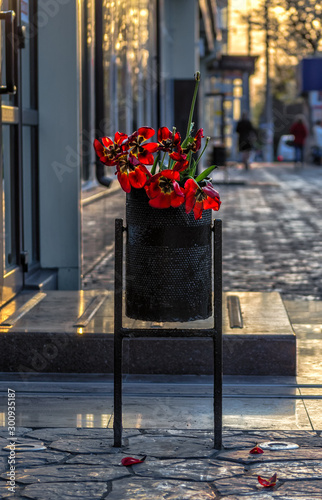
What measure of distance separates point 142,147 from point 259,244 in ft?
25.6

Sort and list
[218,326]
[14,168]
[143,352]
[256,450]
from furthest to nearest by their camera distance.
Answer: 1. [14,168]
2. [143,352]
3. [218,326]
4. [256,450]

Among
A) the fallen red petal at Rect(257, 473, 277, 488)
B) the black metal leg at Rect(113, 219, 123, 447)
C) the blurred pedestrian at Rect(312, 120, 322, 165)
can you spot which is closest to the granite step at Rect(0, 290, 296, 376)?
the black metal leg at Rect(113, 219, 123, 447)

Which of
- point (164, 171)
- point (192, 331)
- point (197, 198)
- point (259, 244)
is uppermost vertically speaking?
point (164, 171)

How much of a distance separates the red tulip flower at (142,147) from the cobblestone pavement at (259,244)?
12.6 ft

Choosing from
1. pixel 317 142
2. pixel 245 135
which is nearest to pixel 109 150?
pixel 245 135

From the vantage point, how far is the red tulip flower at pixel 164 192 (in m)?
3.74

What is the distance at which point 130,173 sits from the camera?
3.85 metres

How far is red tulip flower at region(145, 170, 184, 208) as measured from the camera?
3.74 m

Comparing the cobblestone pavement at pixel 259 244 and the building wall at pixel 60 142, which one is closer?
the building wall at pixel 60 142

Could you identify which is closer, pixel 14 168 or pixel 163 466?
pixel 163 466

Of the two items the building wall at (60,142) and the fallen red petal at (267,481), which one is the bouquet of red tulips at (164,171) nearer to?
the fallen red petal at (267,481)

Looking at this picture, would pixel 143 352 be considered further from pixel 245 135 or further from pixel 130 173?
pixel 245 135

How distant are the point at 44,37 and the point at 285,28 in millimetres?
40254

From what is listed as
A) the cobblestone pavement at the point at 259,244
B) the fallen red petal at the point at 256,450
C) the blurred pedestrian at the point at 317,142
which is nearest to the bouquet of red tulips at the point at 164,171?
the fallen red petal at the point at 256,450
